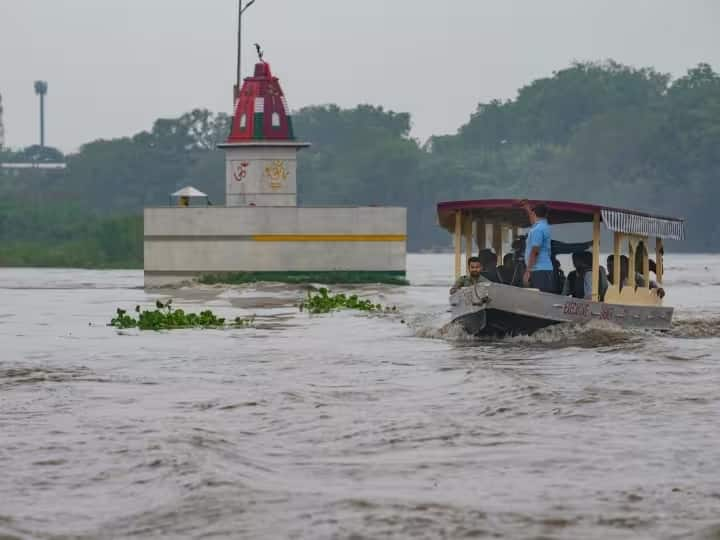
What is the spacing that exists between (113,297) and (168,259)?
21.7ft

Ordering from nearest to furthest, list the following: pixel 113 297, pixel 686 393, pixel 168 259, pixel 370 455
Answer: pixel 370 455 → pixel 686 393 → pixel 113 297 → pixel 168 259

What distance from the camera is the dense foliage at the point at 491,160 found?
361 ft

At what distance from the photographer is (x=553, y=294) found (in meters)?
19.5

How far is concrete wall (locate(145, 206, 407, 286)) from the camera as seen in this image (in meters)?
41.9

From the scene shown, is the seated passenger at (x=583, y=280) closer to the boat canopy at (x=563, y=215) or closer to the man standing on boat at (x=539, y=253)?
the boat canopy at (x=563, y=215)

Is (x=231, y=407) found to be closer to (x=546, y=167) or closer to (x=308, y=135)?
(x=546, y=167)

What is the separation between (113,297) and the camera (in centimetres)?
3588

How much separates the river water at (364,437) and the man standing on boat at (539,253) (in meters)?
0.67

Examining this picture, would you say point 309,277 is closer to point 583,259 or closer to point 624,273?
point 624,273

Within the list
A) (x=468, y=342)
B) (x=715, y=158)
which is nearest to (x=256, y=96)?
(x=468, y=342)

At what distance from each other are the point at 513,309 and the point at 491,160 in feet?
369

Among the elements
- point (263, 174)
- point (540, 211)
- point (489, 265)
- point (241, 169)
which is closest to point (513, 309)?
point (540, 211)

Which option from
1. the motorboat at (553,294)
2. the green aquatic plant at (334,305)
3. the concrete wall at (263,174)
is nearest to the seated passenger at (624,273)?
the motorboat at (553,294)

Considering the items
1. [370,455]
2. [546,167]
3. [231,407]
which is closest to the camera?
[370,455]
